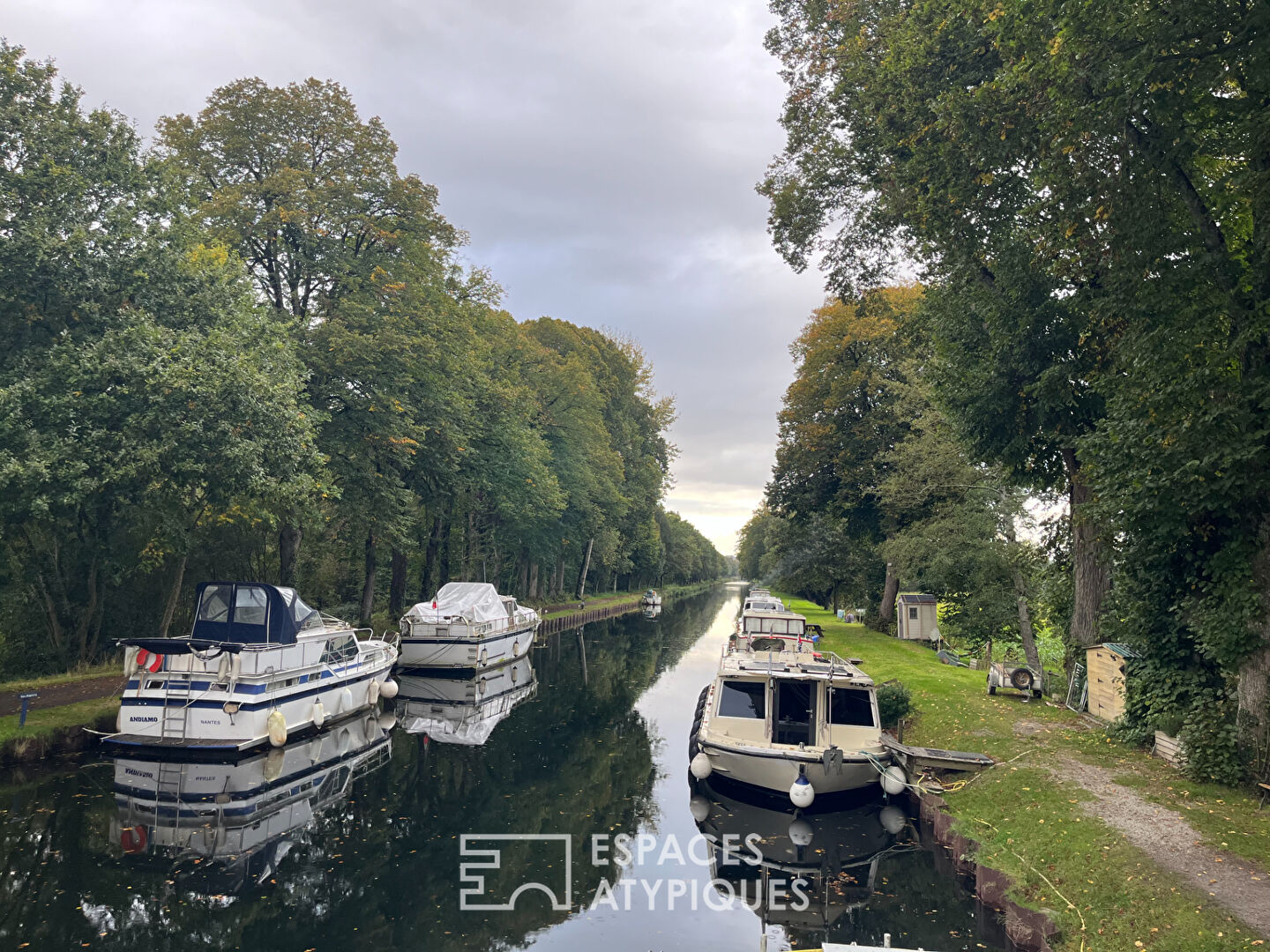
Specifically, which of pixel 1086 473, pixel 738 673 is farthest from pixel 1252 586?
pixel 738 673

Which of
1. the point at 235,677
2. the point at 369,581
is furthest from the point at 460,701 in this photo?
the point at 235,677

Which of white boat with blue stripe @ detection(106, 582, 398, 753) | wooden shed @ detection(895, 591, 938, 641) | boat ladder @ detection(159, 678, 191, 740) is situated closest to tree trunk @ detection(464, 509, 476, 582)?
white boat with blue stripe @ detection(106, 582, 398, 753)

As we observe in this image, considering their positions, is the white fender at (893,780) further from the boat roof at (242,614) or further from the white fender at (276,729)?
the boat roof at (242,614)

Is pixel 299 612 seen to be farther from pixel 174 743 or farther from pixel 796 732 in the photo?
pixel 796 732

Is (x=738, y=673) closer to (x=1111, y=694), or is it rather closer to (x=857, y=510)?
(x=1111, y=694)

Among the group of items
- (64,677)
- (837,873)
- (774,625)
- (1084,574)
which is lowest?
(837,873)

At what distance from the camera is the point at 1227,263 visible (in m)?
10.4

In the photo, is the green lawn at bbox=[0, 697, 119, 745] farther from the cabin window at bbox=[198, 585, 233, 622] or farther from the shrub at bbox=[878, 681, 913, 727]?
the shrub at bbox=[878, 681, 913, 727]

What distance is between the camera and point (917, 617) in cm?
3266

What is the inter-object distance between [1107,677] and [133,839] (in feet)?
62.1

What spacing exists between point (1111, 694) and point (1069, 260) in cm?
923

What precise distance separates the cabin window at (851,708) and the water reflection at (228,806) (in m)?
10.2

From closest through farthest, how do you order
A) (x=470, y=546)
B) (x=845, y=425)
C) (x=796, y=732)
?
(x=796, y=732), (x=845, y=425), (x=470, y=546)

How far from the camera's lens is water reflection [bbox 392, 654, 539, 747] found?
2058 centimetres
